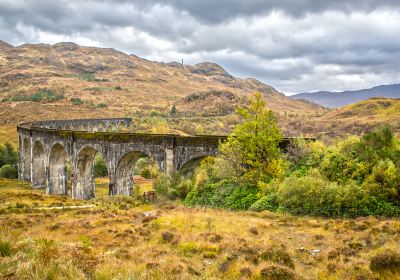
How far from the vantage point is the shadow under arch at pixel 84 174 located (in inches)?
1347

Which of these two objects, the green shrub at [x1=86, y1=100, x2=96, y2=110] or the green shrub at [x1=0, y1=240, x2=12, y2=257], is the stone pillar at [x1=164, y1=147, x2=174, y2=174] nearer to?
the green shrub at [x1=0, y1=240, x2=12, y2=257]

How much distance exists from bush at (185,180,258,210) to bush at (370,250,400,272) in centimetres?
1358

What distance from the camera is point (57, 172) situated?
41719 millimetres

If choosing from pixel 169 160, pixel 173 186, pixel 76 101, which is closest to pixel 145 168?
pixel 173 186

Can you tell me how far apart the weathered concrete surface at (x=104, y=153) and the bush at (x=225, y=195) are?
8.27 ft

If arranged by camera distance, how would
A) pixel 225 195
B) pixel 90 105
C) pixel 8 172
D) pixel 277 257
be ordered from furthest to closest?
pixel 90 105 < pixel 8 172 < pixel 225 195 < pixel 277 257

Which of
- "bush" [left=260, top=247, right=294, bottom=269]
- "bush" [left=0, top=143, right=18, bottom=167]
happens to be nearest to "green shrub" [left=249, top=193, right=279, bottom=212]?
"bush" [left=260, top=247, right=294, bottom=269]

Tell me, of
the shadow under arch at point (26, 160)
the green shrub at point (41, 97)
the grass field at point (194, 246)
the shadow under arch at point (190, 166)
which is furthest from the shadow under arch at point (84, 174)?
the green shrub at point (41, 97)

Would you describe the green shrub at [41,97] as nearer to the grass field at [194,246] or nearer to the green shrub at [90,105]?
the green shrub at [90,105]

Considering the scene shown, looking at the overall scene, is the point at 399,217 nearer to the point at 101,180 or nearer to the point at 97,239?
the point at 97,239

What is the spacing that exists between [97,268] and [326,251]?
748 cm

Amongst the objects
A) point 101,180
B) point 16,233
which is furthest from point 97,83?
point 16,233

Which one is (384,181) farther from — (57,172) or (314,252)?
(57,172)

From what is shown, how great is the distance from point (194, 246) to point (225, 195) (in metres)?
11.3
